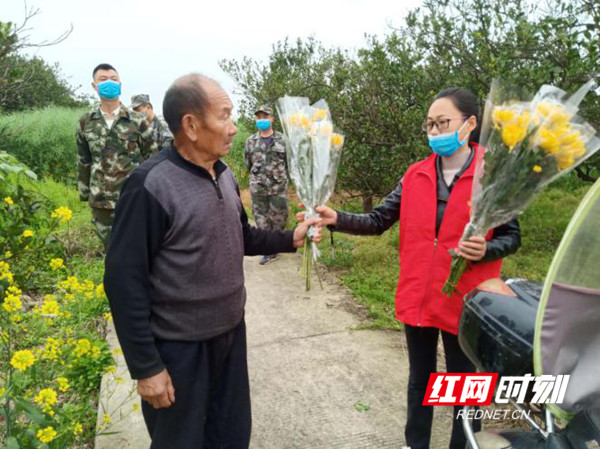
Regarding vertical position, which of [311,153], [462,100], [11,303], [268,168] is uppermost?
[462,100]

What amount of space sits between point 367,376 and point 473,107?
2150 millimetres

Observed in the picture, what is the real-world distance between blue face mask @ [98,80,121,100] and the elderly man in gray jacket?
308 cm

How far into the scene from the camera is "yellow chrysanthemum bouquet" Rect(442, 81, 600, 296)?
1671mm

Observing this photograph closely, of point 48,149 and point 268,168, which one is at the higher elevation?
point 268,168

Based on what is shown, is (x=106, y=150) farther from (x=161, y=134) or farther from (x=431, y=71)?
(x=431, y=71)

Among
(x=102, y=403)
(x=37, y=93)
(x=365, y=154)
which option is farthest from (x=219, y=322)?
(x=37, y=93)

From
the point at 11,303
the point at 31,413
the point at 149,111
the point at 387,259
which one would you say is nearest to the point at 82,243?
the point at 149,111

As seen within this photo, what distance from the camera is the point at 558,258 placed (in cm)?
113

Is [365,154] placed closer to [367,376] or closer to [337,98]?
[337,98]

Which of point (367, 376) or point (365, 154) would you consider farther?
point (365, 154)

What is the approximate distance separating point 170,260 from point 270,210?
504 centimetres

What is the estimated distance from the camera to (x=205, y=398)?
Answer: 1.91 metres

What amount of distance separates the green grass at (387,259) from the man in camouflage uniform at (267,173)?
92 centimetres

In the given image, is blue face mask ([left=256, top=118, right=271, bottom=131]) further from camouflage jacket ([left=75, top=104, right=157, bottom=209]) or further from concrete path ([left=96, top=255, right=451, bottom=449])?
Answer: concrete path ([left=96, top=255, right=451, bottom=449])
